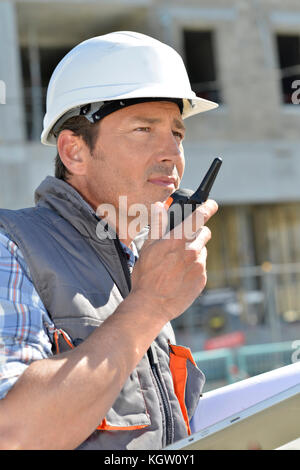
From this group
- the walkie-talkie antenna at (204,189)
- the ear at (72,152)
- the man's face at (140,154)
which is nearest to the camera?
the walkie-talkie antenna at (204,189)

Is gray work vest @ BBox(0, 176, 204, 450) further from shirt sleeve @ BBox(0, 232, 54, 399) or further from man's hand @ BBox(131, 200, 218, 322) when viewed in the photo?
man's hand @ BBox(131, 200, 218, 322)

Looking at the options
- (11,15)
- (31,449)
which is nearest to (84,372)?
(31,449)

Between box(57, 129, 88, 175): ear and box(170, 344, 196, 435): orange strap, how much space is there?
0.64 m

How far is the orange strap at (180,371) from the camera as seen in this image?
1978 mm

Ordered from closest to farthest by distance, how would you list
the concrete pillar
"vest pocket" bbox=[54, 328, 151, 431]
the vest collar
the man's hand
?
the man's hand, "vest pocket" bbox=[54, 328, 151, 431], the vest collar, the concrete pillar

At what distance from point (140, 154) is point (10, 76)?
11.8 m

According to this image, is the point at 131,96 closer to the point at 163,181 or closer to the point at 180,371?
the point at 163,181

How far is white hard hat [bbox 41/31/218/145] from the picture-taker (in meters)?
1.95

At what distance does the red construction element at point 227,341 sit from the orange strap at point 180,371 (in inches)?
291

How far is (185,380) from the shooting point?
79.4 inches

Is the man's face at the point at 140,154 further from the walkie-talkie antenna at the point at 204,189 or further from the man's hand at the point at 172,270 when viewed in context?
the man's hand at the point at 172,270

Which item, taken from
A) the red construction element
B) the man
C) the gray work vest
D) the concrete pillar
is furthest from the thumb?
the concrete pillar

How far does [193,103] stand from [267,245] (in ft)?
46.1

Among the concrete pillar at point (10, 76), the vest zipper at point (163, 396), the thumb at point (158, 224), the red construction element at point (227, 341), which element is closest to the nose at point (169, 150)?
the thumb at point (158, 224)
